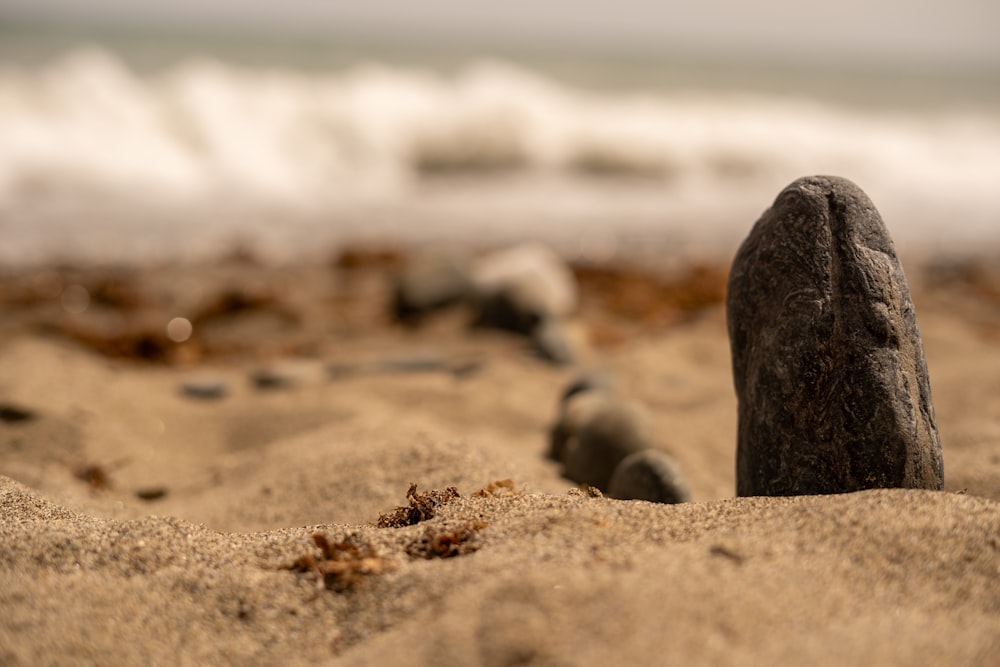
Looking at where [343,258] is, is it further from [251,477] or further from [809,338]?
[809,338]

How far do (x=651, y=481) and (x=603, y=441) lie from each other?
1.87 feet

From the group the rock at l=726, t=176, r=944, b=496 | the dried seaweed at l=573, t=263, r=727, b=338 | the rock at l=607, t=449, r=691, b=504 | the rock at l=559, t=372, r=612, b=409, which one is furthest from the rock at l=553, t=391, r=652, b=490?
the dried seaweed at l=573, t=263, r=727, b=338

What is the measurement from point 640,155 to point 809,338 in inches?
486

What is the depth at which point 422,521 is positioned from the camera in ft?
7.19

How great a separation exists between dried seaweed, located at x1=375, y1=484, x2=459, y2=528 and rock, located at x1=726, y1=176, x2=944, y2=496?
93 cm

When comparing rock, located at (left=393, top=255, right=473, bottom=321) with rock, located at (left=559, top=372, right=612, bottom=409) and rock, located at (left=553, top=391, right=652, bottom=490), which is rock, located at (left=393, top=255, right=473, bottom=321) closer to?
rock, located at (left=559, top=372, right=612, bottom=409)

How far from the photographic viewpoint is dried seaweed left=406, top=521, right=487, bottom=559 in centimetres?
195

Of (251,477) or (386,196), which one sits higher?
(386,196)

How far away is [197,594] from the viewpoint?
185 cm

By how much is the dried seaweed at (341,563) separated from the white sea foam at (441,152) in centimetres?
773

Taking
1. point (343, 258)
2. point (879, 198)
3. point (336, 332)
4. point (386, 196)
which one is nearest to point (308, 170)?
point (386, 196)

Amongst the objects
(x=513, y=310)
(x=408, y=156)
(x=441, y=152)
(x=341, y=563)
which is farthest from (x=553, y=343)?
(x=441, y=152)

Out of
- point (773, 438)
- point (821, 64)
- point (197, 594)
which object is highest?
point (821, 64)

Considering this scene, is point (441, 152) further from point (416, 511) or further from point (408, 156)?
point (416, 511)
